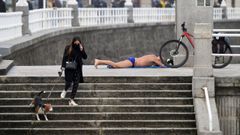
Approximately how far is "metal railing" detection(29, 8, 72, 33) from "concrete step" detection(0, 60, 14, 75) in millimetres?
6898

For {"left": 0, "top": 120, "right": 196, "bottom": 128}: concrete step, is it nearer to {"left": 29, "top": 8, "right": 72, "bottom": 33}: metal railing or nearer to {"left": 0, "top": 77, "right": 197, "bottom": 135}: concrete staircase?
{"left": 0, "top": 77, "right": 197, "bottom": 135}: concrete staircase

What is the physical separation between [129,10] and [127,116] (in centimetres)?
2250

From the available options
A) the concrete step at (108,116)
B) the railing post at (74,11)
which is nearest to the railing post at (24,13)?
the railing post at (74,11)

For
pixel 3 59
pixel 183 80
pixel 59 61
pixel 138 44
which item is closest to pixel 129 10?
pixel 138 44

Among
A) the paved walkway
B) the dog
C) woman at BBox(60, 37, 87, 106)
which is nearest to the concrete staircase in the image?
the dog

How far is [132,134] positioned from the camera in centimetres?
1805

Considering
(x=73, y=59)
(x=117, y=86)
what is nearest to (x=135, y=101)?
(x=117, y=86)

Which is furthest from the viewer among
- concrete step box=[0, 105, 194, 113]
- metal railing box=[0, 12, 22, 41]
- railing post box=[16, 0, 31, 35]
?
railing post box=[16, 0, 31, 35]

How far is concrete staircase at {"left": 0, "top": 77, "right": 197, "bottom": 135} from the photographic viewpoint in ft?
59.6

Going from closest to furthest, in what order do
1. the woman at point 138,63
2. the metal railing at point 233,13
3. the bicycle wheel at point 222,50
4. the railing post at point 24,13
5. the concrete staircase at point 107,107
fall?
the concrete staircase at point 107,107, the bicycle wheel at point 222,50, the woman at point 138,63, the railing post at point 24,13, the metal railing at point 233,13

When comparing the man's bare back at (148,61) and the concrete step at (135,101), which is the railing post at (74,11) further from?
the concrete step at (135,101)

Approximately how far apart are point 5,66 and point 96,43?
50.2 feet

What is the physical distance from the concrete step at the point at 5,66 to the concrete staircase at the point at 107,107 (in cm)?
59

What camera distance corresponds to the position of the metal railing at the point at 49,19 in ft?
96.8
